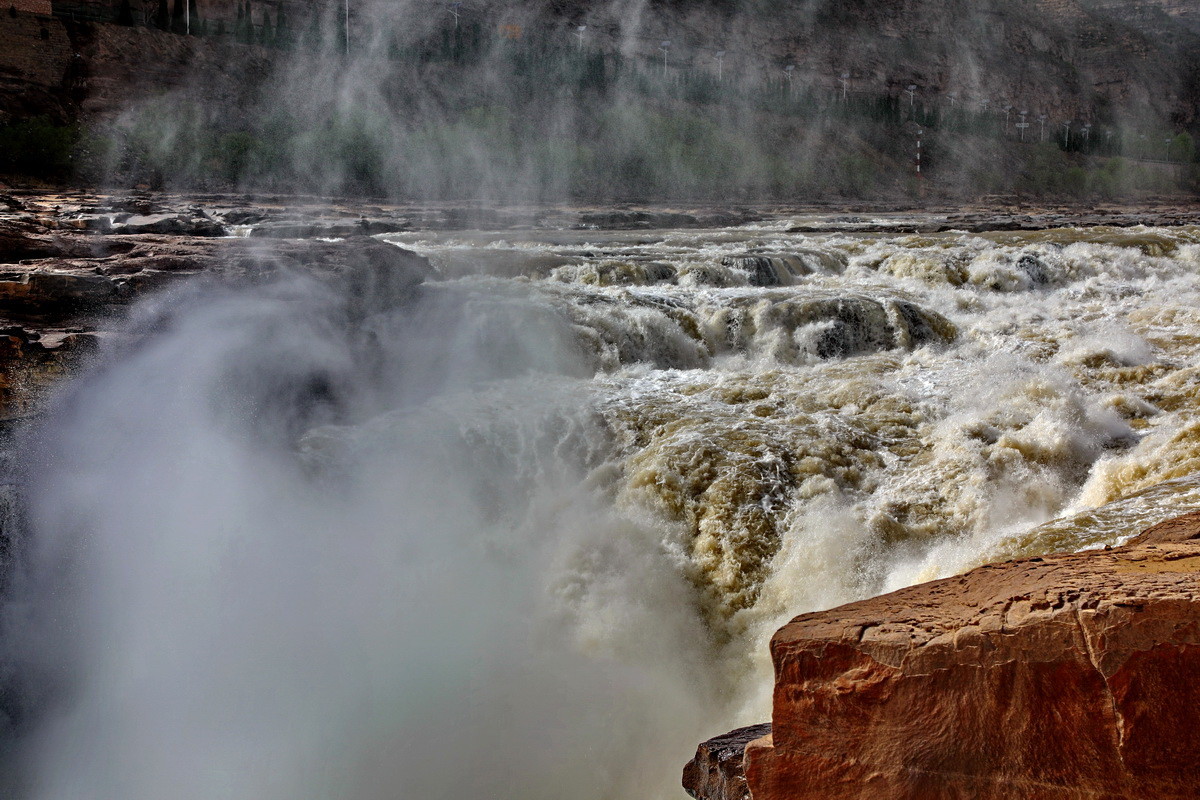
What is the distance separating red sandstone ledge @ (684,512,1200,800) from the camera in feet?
4.33

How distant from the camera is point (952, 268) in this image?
29.5ft

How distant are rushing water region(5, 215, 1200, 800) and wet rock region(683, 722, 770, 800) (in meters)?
1.06

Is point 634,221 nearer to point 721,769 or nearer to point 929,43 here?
point 721,769

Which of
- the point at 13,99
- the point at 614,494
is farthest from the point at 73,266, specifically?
the point at 13,99

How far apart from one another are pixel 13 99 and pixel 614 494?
22.7 m

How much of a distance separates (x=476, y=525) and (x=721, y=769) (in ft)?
8.69

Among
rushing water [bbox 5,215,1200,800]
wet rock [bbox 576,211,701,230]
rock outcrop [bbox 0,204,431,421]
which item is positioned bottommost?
rushing water [bbox 5,215,1200,800]

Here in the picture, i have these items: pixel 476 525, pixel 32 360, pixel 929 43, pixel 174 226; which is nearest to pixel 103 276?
pixel 32 360

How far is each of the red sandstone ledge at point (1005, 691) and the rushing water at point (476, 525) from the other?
1475 mm

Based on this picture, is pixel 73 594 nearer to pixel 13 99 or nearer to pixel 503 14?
pixel 13 99

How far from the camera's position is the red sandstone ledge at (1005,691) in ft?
4.33

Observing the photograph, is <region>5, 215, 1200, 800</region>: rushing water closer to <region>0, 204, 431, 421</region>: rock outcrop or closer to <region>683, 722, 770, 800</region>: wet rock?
<region>0, 204, 431, 421</region>: rock outcrop

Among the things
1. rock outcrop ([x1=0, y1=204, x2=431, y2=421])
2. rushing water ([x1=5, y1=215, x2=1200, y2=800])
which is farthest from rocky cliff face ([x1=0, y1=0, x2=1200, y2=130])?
rushing water ([x1=5, y1=215, x2=1200, y2=800])

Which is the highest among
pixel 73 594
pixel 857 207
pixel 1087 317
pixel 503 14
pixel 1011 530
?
pixel 503 14
